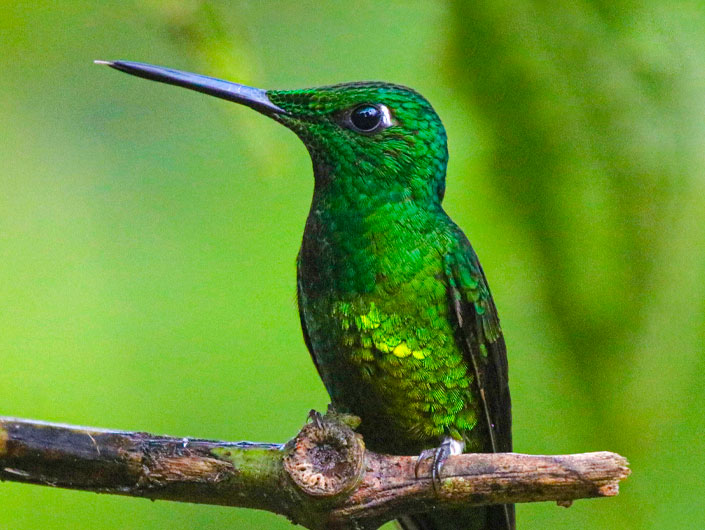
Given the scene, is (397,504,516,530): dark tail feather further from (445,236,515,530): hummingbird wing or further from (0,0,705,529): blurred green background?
(0,0,705,529): blurred green background

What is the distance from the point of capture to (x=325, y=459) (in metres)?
2.37

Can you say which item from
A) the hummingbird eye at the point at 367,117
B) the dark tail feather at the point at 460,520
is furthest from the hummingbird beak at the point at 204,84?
the dark tail feather at the point at 460,520

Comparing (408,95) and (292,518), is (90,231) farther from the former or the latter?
(292,518)

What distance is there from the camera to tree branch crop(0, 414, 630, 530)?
216 cm

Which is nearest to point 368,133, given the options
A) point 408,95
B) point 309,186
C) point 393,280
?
point 408,95

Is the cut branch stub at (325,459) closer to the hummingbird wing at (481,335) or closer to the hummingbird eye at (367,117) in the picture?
the hummingbird wing at (481,335)

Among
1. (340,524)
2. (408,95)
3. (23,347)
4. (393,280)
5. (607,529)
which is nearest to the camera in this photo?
(607,529)

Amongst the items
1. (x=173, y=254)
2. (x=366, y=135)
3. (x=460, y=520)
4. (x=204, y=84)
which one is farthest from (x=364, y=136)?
(x=173, y=254)

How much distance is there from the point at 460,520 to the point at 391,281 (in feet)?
3.60

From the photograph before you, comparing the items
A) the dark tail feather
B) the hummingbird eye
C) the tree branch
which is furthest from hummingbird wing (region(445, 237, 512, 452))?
the tree branch

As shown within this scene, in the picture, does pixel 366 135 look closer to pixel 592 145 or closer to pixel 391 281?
pixel 391 281

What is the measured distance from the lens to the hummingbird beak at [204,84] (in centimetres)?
234

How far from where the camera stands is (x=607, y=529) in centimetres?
192

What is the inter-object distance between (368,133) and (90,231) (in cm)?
248
